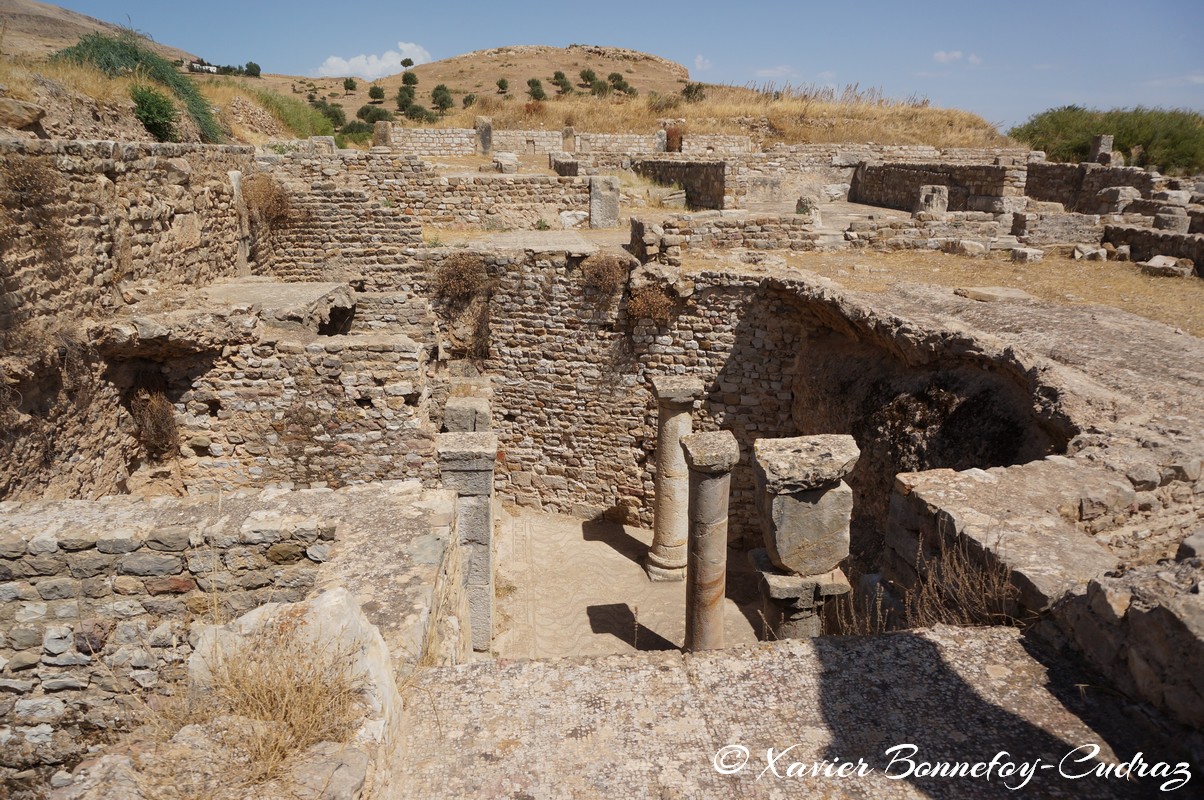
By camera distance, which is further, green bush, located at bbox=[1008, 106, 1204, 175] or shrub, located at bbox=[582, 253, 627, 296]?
green bush, located at bbox=[1008, 106, 1204, 175]

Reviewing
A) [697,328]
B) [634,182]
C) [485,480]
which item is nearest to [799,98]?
[634,182]

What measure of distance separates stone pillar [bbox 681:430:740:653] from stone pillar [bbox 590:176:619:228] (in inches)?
372

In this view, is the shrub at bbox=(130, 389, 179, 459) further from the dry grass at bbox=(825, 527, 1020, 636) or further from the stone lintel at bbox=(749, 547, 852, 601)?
the dry grass at bbox=(825, 527, 1020, 636)

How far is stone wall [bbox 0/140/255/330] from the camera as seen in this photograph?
5.96m

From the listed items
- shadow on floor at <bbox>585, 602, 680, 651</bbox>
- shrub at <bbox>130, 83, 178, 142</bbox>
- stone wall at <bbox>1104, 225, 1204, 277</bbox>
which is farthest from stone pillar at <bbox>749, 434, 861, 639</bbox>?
shrub at <bbox>130, 83, 178, 142</bbox>

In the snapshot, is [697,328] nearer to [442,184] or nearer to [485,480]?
[485,480]

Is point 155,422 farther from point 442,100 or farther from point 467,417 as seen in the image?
point 442,100

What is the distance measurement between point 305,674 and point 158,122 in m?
10.8

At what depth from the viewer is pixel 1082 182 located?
818 inches

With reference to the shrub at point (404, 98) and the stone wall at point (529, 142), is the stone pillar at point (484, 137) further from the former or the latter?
the shrub at point (404, 98)

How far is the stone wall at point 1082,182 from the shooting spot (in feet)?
61.6

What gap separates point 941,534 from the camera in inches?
181

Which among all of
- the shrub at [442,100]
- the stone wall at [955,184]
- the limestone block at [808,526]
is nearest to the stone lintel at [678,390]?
the limestone block at [808,526]

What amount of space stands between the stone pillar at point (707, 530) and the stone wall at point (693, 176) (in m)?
12.1
